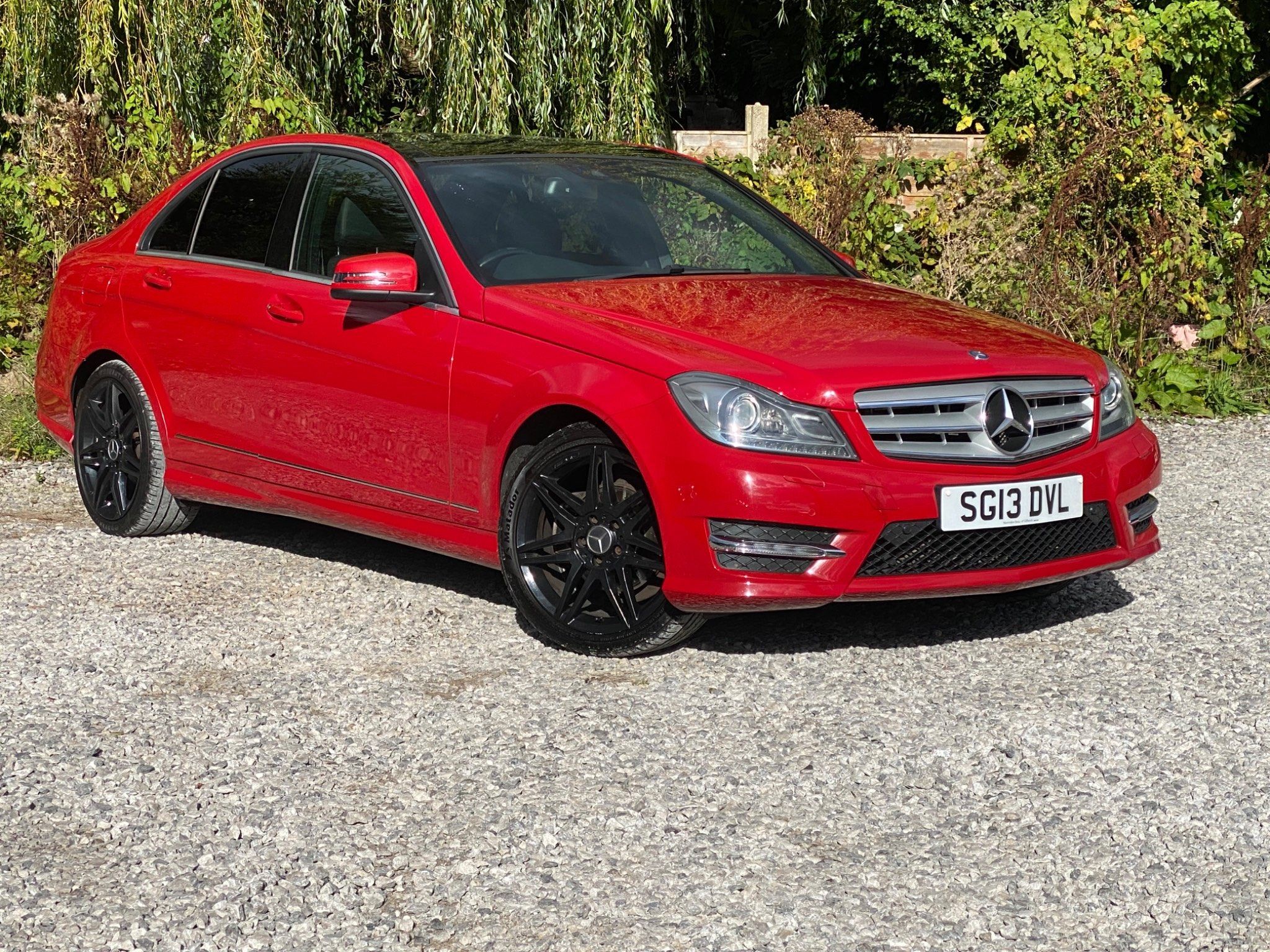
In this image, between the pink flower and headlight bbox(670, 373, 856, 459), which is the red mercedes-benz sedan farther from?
the pink flower

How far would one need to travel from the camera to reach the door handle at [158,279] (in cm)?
698

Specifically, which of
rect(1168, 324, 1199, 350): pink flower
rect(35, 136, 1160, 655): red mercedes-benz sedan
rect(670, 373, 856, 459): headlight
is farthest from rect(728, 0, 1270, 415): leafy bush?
rect(670, 373, 856, 459): headlight

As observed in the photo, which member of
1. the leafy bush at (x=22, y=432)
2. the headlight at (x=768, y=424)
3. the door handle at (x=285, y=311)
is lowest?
the leafy bush at (x=22, y=432)

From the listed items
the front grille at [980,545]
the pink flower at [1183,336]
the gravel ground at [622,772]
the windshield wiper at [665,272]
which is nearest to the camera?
the gravel ground at [622,772]

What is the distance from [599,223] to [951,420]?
172 centimetres

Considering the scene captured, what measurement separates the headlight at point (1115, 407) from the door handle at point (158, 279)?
362 centimetres

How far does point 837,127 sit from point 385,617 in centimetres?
589

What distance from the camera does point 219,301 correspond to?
6.66 m

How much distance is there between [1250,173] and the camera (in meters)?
12.7

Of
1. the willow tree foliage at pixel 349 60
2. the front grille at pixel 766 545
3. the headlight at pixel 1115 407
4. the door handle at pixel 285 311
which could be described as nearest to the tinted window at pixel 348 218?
the door handle at pixel 285 311

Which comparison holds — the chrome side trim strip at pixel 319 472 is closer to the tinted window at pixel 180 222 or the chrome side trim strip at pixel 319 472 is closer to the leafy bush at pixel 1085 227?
the tinted window at pixel 180 222

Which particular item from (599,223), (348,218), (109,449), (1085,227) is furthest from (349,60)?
(599,223)

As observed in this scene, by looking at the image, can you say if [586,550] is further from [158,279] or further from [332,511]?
A: [158,279]

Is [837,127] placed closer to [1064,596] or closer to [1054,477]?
[1064,596]
